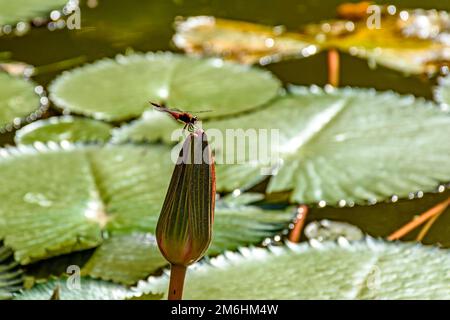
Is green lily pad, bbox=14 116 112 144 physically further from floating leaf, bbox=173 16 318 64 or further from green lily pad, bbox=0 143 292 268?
floating leaf, bbox=173 16 318 64

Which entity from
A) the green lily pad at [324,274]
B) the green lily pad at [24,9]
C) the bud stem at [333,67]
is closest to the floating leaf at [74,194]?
the green lily pad at [324,274]

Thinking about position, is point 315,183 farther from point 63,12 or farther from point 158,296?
point 63,12

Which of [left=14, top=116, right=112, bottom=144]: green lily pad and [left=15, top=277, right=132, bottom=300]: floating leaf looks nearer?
[left=15, top=277, right=132, bottom=300]: floating leaf

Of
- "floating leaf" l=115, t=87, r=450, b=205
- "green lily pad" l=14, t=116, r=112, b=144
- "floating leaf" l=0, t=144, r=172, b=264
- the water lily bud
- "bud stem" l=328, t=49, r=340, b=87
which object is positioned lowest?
"green lily pad" l=14, t=116, r=112, b=144

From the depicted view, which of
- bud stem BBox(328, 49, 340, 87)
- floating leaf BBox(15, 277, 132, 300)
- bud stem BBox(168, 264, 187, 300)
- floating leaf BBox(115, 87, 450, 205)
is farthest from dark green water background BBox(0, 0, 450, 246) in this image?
bud stem BBox(168, 264, 187, 300)

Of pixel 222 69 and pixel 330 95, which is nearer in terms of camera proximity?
pixel 330 95
